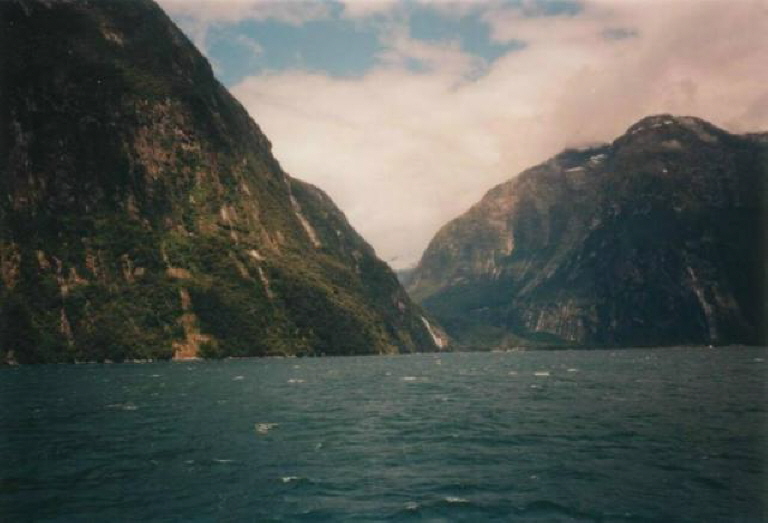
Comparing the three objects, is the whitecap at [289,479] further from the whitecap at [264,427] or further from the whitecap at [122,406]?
the whitecap at [122,406]

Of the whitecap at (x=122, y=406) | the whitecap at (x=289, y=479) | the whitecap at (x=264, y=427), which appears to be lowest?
the whitecap at (x=122, y=406)

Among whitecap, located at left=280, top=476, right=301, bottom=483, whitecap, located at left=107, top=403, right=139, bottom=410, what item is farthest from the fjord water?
whitecap, located at left=107, top=403, right=139, bottom=410

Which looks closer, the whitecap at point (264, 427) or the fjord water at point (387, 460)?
the fjord water at point (387, 460)

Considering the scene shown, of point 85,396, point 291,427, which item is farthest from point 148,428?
point 85,396

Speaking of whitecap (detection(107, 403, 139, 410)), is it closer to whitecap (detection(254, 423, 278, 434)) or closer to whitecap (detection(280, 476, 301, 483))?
whitecap (detection(254, 423, 278, 434))

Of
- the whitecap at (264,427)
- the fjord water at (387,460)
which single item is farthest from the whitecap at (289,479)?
the whitecap at (264,427)
